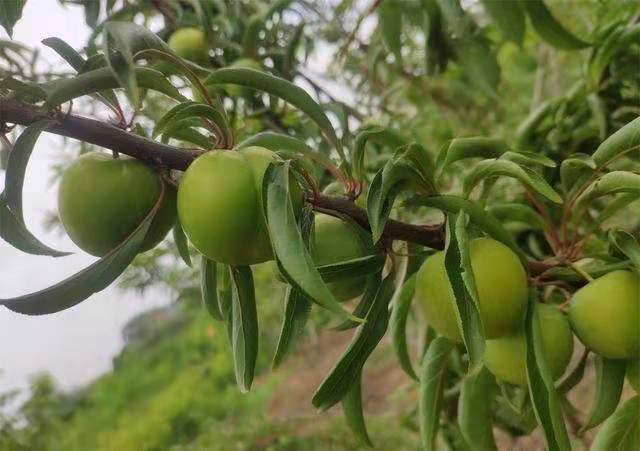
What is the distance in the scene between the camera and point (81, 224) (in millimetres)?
388

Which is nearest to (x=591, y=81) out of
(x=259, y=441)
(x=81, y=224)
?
(x=81, y=224)

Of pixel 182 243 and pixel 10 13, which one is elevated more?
pixel 10 13

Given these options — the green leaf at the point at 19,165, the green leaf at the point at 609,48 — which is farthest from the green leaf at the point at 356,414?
the green leaf at the point at 609,48

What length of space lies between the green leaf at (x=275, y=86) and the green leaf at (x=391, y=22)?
1.83 ft

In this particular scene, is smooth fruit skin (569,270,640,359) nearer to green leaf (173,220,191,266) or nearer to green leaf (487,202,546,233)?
green leaf (487,202,546,233)

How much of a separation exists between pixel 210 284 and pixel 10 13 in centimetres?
27

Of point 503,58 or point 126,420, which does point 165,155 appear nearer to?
point 503,58

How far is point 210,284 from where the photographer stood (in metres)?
0.52

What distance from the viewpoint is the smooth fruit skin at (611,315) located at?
450mm

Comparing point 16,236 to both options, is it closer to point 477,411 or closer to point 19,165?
point 19,165

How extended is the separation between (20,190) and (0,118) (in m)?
0.05

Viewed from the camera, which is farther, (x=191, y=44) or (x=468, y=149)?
(x=191, y=44)

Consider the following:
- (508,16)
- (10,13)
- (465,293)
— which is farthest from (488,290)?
(508,16)

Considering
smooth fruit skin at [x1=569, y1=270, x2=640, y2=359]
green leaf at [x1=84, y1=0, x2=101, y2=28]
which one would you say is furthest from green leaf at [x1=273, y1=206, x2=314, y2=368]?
green leaf at [x1=84, y1=0, x2=101, y2=28]
